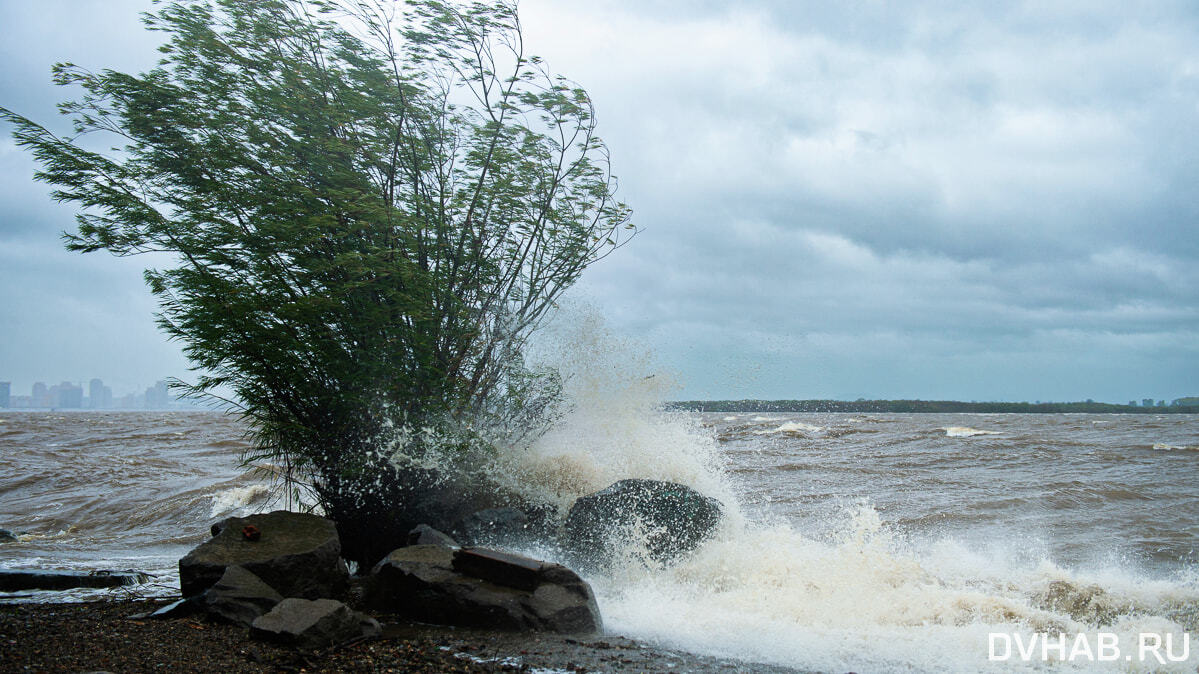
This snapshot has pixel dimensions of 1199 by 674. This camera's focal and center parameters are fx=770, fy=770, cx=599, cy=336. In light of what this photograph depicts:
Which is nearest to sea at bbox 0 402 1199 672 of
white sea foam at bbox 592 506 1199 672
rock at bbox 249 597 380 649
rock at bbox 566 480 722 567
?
white sea foam at bbox 592 506 1199 672

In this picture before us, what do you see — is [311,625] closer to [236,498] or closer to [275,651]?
[275,651]

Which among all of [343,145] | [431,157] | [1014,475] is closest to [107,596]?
[343,145]

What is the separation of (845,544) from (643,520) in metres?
2.41

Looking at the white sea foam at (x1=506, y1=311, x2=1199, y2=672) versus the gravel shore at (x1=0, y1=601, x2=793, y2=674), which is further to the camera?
the white sea foam at (x1=506, y1=311, x2=1199, y2=672)

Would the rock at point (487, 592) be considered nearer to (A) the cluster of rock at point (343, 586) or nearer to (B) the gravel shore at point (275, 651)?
(A) the cluster of rock at point (343, 586)

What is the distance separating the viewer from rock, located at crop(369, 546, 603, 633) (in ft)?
21.5

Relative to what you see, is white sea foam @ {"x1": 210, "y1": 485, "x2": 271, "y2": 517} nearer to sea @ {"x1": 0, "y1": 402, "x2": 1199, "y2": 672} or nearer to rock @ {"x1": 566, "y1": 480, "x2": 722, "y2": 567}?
sea @ {"x1": 0, "y1": 402, "x2": 1199, "y2": 672}

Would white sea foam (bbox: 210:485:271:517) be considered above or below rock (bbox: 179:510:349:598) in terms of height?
→ below

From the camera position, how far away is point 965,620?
7098 mm

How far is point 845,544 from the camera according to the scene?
29.1 ft

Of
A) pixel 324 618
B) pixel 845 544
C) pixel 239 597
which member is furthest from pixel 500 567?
pixel 845 544

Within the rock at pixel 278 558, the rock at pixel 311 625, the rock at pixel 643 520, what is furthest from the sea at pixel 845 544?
the rock at pixel 311 625

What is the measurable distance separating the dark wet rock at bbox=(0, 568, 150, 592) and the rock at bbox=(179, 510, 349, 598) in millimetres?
1195

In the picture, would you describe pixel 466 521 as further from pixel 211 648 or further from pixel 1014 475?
pixel 1014 475
